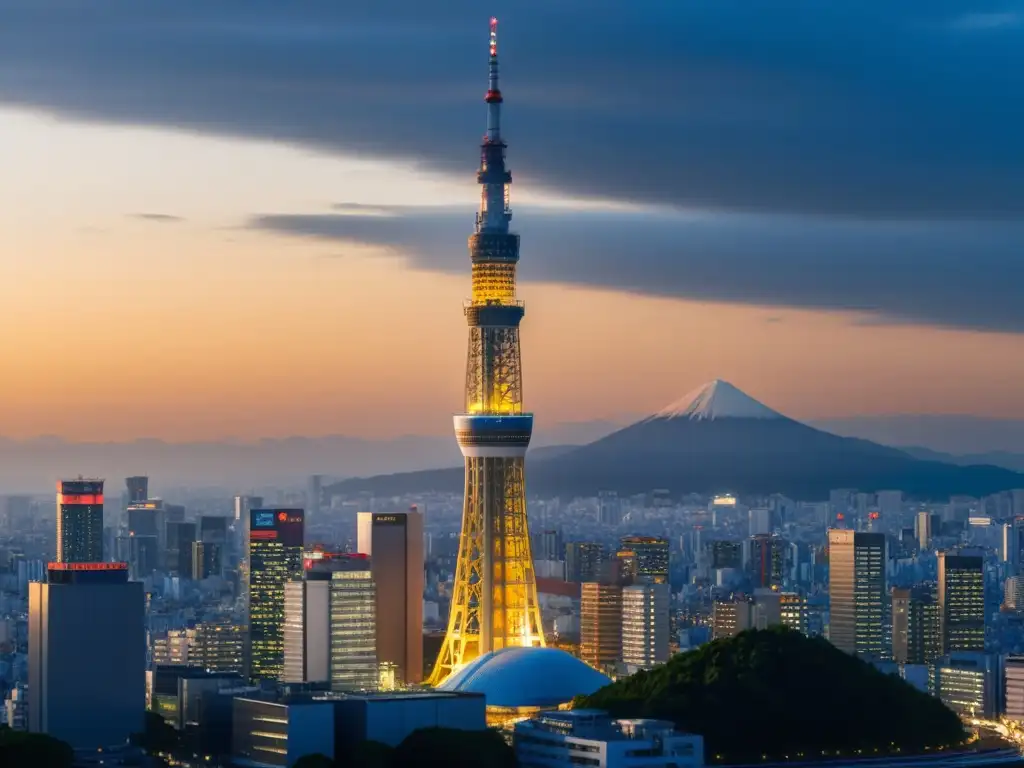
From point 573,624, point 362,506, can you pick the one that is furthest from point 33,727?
point 362,506

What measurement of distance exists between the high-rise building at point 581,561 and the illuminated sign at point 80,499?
2486 centimetres

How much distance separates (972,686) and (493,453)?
25.5 meters

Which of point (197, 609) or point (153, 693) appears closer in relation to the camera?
point (153, 693)

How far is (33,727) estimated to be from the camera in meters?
63.9

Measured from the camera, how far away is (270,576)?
9856 centimetres

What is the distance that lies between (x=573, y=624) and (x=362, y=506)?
230 feet

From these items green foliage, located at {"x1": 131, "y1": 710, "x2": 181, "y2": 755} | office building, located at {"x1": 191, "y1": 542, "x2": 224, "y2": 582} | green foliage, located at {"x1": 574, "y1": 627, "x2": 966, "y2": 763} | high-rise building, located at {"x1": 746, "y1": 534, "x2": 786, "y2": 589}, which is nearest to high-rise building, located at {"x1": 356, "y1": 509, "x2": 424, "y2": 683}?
green foliage, located at {"x1": 131, "y1": 710, "x2": 181, "y2": 755}

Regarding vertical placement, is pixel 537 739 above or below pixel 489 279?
below

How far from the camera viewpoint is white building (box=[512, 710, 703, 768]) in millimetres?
51906

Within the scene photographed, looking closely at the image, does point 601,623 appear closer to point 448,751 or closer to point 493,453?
point 493,453

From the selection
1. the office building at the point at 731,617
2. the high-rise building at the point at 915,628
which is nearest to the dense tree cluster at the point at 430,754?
the office building at the point at 731,617

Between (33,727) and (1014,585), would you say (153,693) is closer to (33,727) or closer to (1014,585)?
(33,727)

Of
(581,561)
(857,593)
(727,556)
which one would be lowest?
(857,593)

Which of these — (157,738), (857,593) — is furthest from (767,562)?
(157,738)
